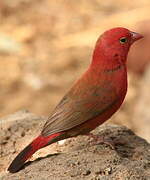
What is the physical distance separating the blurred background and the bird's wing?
3.60 metres

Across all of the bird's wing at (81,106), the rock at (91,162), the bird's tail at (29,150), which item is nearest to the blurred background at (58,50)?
the rock at (91,162)

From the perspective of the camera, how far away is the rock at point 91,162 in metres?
4.95

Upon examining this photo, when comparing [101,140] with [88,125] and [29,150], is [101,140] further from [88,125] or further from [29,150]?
[29,150]

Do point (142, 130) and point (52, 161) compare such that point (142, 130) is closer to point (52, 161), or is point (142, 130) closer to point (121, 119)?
point (121, 119)

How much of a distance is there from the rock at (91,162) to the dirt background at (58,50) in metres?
3.50

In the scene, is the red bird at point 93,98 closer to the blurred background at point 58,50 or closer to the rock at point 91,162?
the rock at point 91,162

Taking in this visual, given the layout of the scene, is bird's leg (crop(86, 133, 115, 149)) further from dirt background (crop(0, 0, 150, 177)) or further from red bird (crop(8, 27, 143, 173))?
dirt background (crop(0, 0, 150, 177))

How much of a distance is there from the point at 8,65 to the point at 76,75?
126 centimetres

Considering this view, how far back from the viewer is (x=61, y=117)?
5.44 meters

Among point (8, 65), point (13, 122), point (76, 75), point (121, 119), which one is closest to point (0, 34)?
point (8, 65)

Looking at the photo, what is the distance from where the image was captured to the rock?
16.3ft

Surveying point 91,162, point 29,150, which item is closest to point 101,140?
point 91,162

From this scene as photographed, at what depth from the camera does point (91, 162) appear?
5.12 metres

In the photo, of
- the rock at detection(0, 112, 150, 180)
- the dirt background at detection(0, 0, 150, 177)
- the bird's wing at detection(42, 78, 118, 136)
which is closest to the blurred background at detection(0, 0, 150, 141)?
the dirt background at detection(0, 0, 150, 177)
